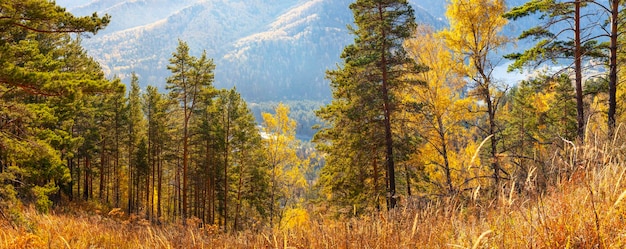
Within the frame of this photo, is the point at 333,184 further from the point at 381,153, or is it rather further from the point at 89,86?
the point at 89,86

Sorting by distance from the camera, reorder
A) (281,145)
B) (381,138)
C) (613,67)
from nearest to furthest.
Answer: (613,67) → (381,138) → (281,145)

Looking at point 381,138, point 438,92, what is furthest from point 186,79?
point 438,92

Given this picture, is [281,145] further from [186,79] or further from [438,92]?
[438,92]

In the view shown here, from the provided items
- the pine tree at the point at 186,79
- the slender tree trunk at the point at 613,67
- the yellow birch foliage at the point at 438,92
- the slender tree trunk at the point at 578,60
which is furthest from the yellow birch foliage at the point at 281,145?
the slender tree trunk at the point at 613,67

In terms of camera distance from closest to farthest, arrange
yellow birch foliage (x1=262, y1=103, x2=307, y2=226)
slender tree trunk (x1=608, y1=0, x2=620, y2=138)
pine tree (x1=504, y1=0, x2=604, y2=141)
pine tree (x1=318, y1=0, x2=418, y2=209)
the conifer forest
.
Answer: the conifer forest, slender tree trunk (x1=608, y1=0, x2=620, y2=138), pine tree (x1=504, y1=0, x2=604, y2=141), pine tree (x1=318, y1=0, x2=418, y2=209), yellow birch foliage (x1=262, y1=103, x2=307, y2=226)

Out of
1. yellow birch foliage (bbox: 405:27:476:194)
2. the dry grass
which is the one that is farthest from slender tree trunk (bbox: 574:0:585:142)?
the dry grass

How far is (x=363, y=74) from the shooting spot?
15500 mm

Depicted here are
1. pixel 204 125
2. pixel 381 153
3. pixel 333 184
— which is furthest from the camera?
pixel 204 125

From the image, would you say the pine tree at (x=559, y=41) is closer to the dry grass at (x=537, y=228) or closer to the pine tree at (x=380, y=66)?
the pine tree at (x=380, y=66)

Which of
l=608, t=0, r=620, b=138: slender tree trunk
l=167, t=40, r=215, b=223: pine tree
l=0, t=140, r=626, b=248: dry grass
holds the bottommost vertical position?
l=0, t=140, r=626, b=248: dry grass

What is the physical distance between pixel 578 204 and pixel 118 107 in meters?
33.2

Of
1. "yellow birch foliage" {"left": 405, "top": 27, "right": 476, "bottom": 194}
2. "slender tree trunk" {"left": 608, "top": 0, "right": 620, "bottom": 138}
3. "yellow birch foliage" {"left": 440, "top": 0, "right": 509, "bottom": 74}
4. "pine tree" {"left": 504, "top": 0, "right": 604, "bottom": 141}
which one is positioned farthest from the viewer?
"yellow birch foliage" {"left": 405, "top": 27, "right": 476, "bottom": 194}

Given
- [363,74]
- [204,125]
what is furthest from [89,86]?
[204,125]

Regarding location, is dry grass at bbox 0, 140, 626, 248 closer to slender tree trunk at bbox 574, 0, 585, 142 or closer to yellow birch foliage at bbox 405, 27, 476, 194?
slender tree trunk at bbox 574, 0, 585, 142
